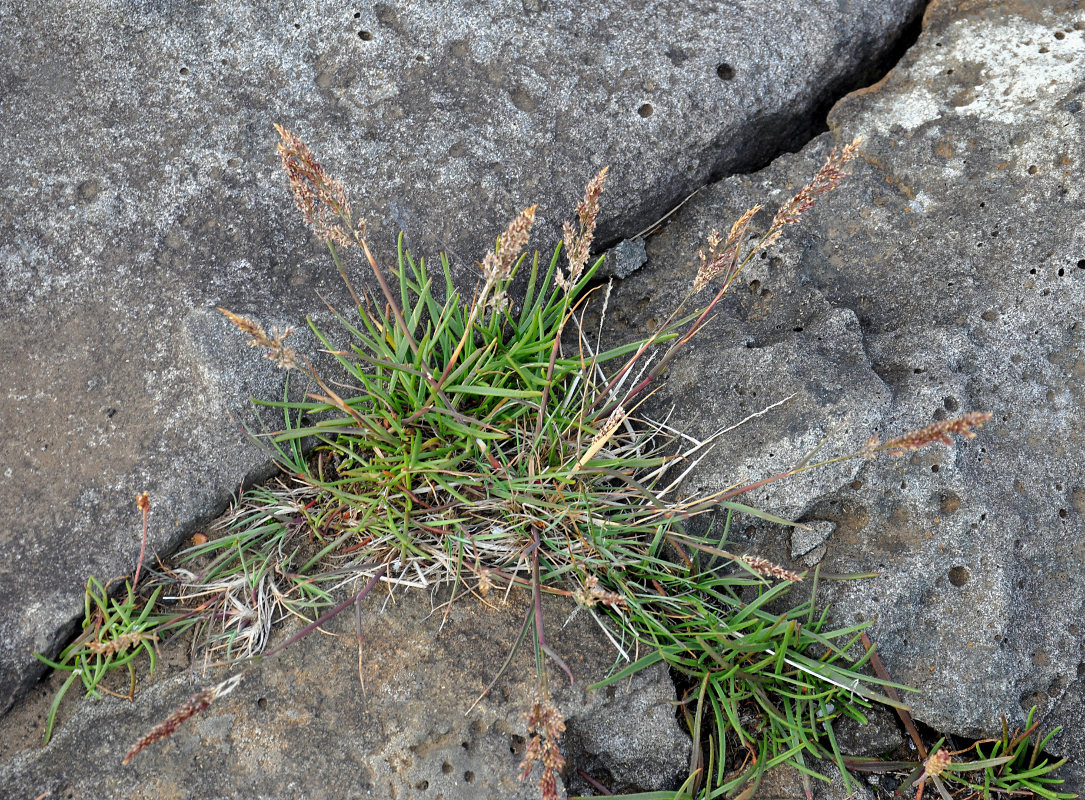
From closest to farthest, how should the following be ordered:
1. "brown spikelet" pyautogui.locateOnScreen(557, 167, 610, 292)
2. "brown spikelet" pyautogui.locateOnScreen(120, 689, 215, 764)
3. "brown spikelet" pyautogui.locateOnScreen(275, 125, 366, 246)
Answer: "brown spikelet" pyautogui.locateOnScreen(120, 689, 215, 764) → "brown spikelet" pyautogui.locateOnScreen(275, 125, 366, 246) → "brown spikelet" pyautogui.locateOnScreen(557, 167, 610, 292)

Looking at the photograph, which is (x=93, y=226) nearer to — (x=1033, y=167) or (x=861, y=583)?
(x=861, y=583)

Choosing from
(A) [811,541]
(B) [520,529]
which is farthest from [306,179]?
(A) [811,541]

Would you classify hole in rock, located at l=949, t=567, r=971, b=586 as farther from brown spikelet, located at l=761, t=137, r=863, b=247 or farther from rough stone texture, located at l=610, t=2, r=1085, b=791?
brown spikelet, located at l=761, t=137, r=863, b=247

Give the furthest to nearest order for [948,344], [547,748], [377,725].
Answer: [948,344]
[377,725]
[547,748]

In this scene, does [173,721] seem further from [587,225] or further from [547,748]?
[587,225]

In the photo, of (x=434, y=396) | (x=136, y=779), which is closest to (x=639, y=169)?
(x=434, y=396)

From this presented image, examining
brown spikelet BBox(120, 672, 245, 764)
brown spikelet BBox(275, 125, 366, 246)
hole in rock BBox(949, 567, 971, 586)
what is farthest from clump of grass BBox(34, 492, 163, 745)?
hole in rock BBox(949, 567, 971, 586)

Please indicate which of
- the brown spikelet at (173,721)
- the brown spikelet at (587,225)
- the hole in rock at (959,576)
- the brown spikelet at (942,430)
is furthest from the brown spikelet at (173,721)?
the hole in rock at (959,576)
